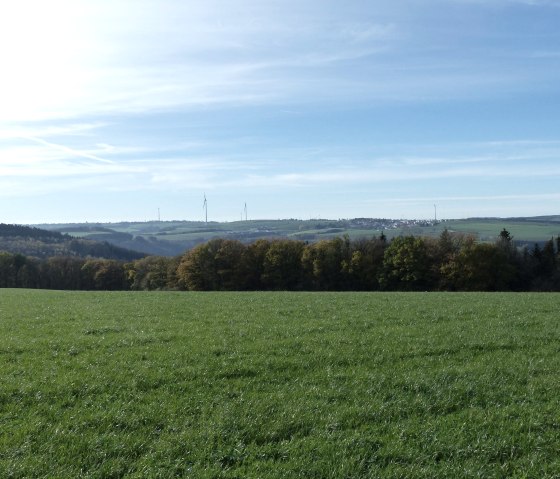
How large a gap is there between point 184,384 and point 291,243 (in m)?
75.5

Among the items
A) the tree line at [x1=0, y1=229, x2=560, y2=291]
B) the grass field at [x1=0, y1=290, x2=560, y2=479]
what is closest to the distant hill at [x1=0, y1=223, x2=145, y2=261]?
the tree line at [x1=0, y1=229, x2=560, y2=291]

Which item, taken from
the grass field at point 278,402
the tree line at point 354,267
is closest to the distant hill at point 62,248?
the tree line at point 354,267

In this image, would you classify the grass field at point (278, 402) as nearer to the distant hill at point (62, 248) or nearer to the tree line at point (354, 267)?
the tree line at point (354, 267)

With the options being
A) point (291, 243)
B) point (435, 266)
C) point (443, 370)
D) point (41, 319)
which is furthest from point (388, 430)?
point (291, 243)

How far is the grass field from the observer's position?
7477 mm

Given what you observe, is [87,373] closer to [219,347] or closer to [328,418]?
[219,347]

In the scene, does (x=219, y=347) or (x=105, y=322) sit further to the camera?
(x=105, y=322)

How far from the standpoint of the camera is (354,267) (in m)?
78.5

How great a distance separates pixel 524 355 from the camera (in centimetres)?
1366

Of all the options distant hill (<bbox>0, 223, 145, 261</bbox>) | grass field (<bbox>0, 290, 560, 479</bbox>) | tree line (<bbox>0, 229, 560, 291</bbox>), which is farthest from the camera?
distant hill (<bbox>0, 223, 145, 261</bbox>)

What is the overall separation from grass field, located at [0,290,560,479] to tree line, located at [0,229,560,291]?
5871cm

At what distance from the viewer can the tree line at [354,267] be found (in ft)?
240

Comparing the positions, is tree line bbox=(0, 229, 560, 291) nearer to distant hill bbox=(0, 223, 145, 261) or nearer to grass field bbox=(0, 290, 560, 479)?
grass field bbox=(0, 290, 560, 479)

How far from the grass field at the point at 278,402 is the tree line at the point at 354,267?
58.7 meters
